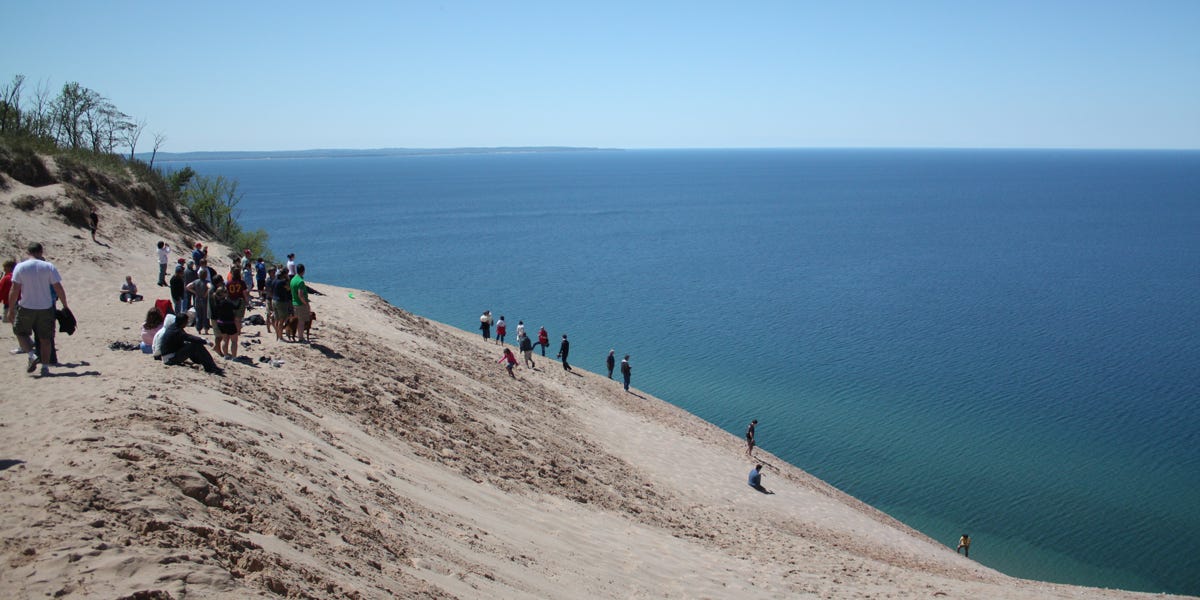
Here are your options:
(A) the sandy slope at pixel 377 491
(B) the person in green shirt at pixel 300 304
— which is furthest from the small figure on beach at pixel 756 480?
(B) the person in green shirt at pixel 300 304


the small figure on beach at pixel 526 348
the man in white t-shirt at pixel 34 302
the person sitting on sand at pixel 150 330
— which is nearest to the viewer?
the man in white t-shirt at pixel 34 302

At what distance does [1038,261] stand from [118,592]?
8313cm

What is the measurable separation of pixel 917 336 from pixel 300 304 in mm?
39510

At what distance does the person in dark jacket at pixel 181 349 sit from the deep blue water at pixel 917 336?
536 inches

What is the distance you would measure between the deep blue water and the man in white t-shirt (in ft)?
52.1

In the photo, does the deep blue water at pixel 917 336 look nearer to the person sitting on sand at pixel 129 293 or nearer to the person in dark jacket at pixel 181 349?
the person in dark jacket at pixel 181 349

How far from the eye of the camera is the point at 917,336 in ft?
156

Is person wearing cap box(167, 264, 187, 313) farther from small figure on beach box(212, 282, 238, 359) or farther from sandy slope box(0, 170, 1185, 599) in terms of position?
small figure on beach box(212, 282, 238, 359)

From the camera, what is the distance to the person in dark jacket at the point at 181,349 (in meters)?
13.2

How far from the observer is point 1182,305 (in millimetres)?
55062

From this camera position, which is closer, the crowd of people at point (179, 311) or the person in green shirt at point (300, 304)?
the crowd of people at point (179, 311)

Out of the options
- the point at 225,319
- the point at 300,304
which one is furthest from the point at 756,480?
the point at 225,319

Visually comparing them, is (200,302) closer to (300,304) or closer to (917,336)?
(300,304)

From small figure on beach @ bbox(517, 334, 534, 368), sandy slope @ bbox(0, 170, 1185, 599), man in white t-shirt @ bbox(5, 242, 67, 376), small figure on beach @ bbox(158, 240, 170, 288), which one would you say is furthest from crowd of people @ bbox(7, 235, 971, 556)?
small figure on beach @ bbox(517, 334, 534, 368)
